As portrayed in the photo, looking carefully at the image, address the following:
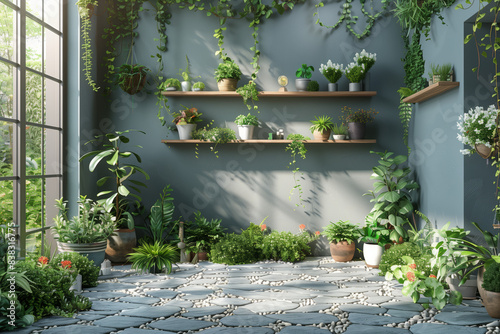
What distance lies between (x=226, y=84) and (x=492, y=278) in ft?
12.0

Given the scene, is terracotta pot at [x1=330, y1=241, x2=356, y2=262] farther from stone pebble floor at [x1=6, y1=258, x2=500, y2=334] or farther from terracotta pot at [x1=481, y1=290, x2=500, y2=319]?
terracotta pot at [x1=481, y1=290, x2=500, y2=319]

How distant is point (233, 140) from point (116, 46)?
6.59ft

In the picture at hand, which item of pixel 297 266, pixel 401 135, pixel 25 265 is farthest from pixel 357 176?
pixel 25 265

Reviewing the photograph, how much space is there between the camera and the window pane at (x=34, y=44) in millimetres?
4652

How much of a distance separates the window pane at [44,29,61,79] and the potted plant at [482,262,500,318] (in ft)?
15.4

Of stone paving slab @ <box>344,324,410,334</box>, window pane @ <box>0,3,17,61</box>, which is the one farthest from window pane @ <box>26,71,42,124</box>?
stone paving slab @ <box>344,324,410,334</box>

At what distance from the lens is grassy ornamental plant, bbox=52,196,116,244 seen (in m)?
4.46

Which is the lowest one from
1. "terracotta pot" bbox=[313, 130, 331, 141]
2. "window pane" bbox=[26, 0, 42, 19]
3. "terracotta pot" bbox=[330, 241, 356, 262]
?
"terracotta pot" bbox=[330, 241, 356, 262]

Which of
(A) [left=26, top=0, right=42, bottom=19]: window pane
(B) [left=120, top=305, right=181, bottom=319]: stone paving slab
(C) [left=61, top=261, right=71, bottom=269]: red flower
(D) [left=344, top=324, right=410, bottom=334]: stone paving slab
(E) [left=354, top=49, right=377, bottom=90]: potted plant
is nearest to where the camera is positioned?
(D) [left=344, top=324, right=410, bottom=334]: stone paving slab

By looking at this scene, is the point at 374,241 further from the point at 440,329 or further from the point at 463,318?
the point at 440,329

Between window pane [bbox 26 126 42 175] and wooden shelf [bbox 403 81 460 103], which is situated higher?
wooden shelf [bbox 403 81 460 103]

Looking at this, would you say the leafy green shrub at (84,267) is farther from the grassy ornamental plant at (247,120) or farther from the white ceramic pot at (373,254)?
the white ceramic pot at (373,254)

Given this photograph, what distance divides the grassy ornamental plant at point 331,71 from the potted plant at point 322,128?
50 cm

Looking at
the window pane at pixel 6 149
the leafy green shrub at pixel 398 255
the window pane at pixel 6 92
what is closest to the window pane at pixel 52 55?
the window pane at pixel 6 92
